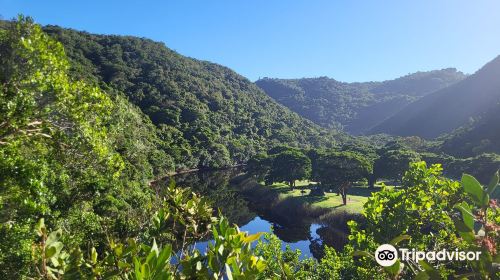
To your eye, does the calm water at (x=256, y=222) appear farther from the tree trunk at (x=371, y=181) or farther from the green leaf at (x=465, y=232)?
the green leaf at (x=465, y=232)

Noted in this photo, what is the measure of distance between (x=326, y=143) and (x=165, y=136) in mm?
81525

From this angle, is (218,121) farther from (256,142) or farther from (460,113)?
(460,113)

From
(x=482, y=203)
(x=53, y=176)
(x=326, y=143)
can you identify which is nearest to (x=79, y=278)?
(x=482, y=203)

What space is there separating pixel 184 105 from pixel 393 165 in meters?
93.9

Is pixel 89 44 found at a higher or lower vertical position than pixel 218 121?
higher

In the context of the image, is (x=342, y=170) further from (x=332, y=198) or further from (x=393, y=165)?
(x=393, y=165)

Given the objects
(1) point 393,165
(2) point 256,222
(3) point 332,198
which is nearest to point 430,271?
(2) point 256,222

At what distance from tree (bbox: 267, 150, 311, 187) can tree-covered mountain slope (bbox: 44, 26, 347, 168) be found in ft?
122

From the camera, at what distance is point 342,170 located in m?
61.5

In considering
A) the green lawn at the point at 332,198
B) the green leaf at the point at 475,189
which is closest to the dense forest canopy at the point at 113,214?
the green leaf at the point at 475,189

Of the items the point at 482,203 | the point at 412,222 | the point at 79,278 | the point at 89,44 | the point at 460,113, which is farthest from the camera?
the point at 460,113

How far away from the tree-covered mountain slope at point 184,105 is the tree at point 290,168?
37.1 m

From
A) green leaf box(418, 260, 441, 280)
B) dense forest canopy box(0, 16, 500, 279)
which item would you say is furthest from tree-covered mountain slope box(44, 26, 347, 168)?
green leaf box(418, 260, 441, 280)

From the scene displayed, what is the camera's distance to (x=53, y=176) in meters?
15.0
